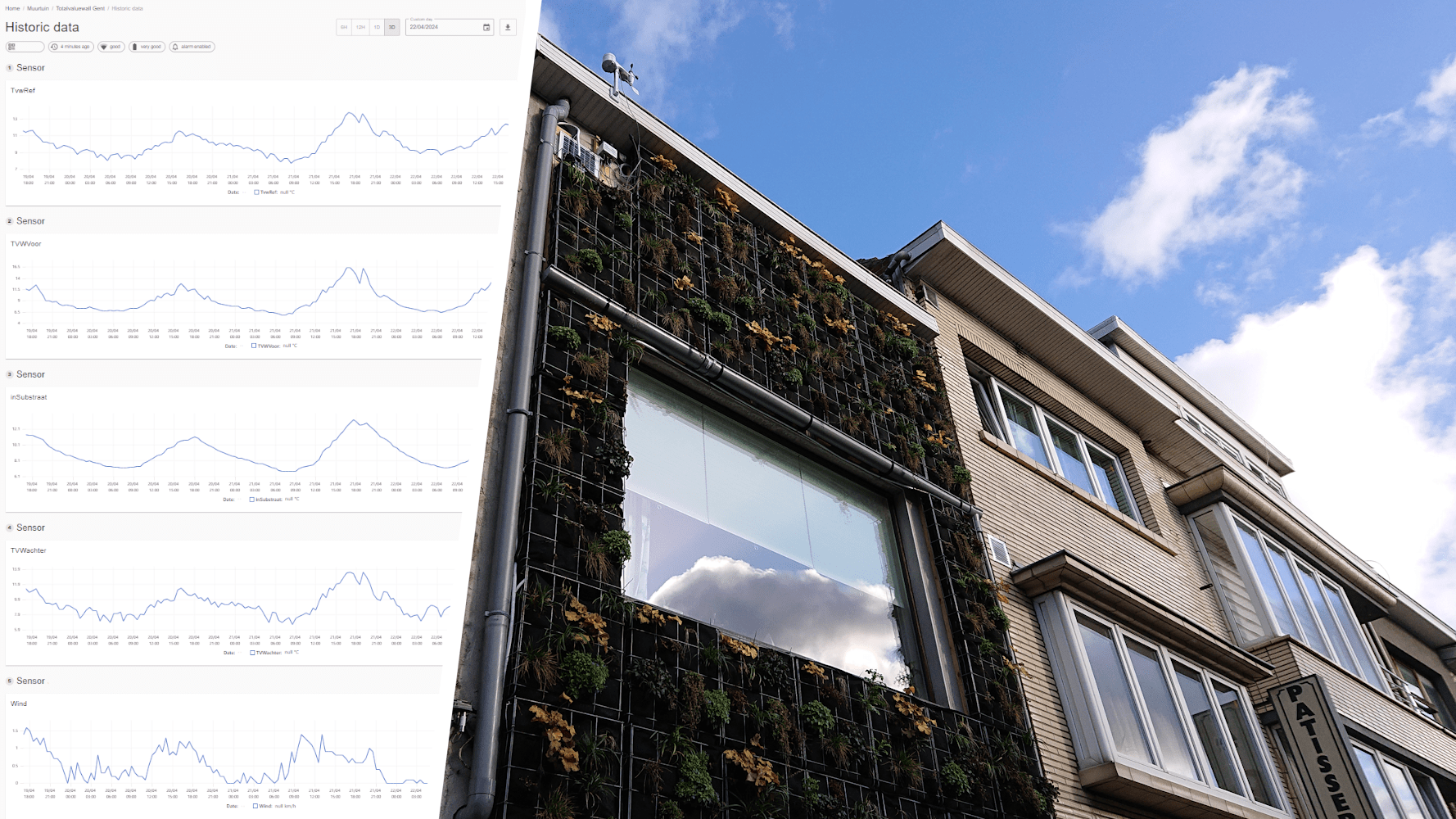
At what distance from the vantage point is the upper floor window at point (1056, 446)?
15695 mm

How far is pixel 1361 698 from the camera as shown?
1659 cm

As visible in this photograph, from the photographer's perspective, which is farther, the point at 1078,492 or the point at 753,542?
the point at 1078,492

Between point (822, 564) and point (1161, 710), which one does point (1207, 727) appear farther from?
point (822, 564)

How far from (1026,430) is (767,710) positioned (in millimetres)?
9215

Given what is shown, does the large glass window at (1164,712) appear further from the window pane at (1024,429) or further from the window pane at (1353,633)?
the window pane at (1353,633)

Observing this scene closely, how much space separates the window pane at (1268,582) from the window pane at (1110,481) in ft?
7.30

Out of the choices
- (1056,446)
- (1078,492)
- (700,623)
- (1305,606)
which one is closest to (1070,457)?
(1056,446)

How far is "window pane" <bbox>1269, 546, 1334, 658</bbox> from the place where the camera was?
17562mm

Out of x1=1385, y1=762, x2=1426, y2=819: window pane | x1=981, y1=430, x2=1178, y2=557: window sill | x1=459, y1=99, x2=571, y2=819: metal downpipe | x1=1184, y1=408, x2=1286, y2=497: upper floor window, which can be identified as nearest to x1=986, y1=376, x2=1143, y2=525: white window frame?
x1=981, y1=430, x2=1178, y2=557: window sill

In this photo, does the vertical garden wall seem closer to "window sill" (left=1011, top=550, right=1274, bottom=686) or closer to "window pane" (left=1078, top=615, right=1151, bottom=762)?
"window sill" (left=1011, top=550, right=1274, bottom=686)

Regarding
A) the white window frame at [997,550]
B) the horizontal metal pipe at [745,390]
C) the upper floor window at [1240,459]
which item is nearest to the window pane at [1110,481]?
the white window frame at [997,550]

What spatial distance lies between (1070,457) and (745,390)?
8350mm

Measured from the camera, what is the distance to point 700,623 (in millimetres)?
8461

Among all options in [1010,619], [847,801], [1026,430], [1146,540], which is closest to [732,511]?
[847,801]
